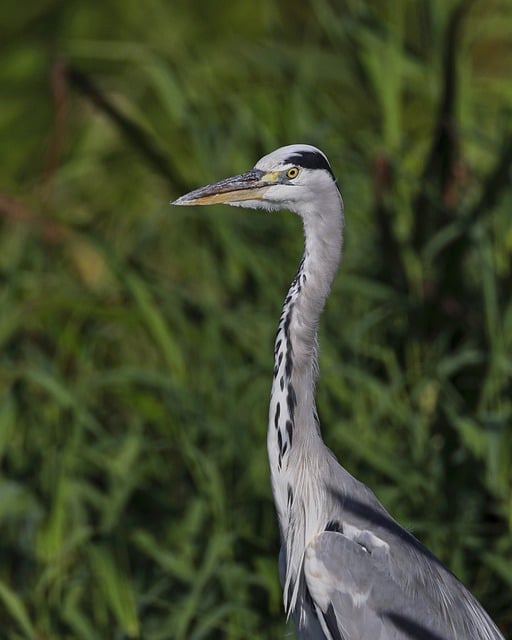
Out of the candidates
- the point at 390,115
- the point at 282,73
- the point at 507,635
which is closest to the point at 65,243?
the point at 282,73

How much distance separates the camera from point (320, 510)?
8.02 ft

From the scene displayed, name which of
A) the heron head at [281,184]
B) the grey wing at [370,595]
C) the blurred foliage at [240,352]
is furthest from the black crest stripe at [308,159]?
the blurred foliage at [240,352]

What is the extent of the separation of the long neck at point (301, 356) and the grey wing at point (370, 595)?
0.18 meters

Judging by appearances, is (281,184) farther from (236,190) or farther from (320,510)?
(320,510)

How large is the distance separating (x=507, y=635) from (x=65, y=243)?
1.86 meters

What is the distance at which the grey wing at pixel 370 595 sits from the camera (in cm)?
226

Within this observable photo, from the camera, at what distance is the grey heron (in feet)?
7.45

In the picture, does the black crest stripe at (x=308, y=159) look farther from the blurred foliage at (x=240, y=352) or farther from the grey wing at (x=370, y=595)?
the blurred foliage at (x=240, y=352)

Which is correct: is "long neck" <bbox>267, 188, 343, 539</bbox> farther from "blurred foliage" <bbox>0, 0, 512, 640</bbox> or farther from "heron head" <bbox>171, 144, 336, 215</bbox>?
"blurred foliage" <bbox>0, 0, 512, 640</bbox>

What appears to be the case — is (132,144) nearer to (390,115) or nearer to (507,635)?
(390,115)

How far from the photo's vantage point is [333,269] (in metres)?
2.38

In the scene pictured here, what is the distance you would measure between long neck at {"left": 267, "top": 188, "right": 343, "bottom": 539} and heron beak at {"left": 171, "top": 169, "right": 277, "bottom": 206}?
0.10m

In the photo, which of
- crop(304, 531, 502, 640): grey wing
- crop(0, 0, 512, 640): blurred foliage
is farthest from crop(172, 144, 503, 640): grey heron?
crop(0, 0, 512, 640): blurred foliage

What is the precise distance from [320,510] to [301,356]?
30 centimetres
